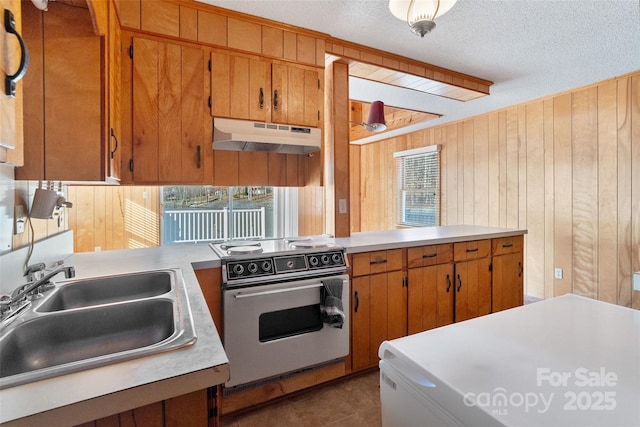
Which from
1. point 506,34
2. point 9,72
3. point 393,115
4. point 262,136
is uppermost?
point 393,115

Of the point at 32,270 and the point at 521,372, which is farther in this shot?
the point at 32,270

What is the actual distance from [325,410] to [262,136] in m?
1.82

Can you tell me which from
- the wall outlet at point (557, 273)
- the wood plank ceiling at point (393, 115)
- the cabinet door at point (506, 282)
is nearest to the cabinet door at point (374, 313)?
the cabinet door at point (506, 282)

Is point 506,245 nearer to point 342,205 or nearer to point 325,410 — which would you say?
point 342,205

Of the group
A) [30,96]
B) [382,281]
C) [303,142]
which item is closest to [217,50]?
[303,142]

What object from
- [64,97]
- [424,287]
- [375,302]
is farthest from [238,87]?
[424,287]

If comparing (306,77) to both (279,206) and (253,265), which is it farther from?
(279,206)

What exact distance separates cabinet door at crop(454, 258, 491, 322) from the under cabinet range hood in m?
1.64

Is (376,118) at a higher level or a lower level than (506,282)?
higher

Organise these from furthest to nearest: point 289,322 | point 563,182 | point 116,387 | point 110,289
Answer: point 563,182
point 289,322
point 110,289
point 116,387

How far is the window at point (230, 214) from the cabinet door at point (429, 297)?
351cm

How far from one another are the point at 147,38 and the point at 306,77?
110 centimetres

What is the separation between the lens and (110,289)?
4.70 ft

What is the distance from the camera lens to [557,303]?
1.17m
